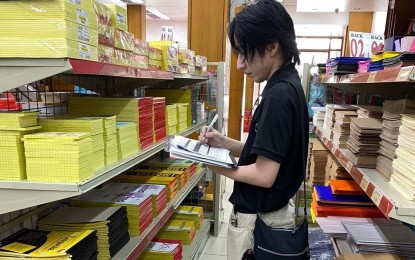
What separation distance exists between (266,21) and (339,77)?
1396 millimetres

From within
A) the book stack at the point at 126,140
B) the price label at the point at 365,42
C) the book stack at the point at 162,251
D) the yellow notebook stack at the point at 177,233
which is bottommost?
the yellow notebook stack at the point at 177,233

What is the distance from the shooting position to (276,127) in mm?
1264

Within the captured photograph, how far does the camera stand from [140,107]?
189cm

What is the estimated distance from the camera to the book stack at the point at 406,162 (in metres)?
1.13

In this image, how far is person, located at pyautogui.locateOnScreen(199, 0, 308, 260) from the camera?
1277 millimetres

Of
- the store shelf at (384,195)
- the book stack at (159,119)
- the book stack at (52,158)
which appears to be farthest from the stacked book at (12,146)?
the store shelf at (384,195)

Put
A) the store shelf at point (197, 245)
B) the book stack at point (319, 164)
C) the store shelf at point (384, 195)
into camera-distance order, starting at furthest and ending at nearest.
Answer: the book stack at point (319, 164) < the store shelf at point (197, 245) < the store shelf at point (384, 195)

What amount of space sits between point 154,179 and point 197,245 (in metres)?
0.90

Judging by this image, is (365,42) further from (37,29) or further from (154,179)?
(37,29)

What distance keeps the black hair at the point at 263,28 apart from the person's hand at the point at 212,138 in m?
0.53

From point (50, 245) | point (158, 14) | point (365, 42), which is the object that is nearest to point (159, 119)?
point (50, 245)

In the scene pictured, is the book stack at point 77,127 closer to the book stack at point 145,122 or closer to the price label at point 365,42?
the book stack at point 145,122

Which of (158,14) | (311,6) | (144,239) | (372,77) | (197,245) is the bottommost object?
(197,245)

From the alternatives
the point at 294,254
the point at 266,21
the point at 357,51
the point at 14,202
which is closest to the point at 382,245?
the point at 294,254
